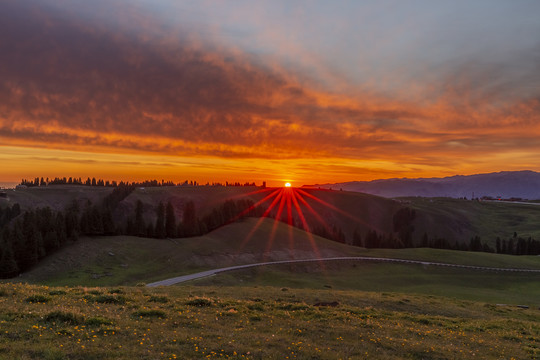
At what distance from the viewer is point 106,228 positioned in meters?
117

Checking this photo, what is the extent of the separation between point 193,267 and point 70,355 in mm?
84297

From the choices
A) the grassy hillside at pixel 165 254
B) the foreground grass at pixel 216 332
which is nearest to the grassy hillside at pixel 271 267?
the grassy hillside at pixel 165 254

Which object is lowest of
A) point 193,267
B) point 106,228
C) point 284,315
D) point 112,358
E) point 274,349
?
point 193,267

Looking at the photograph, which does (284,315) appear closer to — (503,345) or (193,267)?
(503,345)

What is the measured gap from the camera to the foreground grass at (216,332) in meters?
13.5

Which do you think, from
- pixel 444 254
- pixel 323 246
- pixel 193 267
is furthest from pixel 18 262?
pixel 444 254

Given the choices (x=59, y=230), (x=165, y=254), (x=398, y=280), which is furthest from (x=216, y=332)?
(x=59, y=230)

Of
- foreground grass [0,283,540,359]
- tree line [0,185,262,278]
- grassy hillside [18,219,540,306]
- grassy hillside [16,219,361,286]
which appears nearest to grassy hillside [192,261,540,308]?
grassy hillside [18,219,540,306]

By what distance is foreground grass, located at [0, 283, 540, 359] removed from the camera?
44.4 feet

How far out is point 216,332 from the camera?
56.1 ft

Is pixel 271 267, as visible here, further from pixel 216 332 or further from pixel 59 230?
pixel 216 332

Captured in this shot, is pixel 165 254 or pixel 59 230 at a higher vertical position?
Result: pixel 59 230

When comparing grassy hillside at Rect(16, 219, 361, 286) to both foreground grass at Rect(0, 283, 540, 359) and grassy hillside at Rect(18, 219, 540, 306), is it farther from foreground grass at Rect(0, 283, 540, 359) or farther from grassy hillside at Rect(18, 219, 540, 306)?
foreground grass at Rect(0, 283, 540, 359)

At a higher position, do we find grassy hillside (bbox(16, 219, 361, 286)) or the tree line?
the tree line
